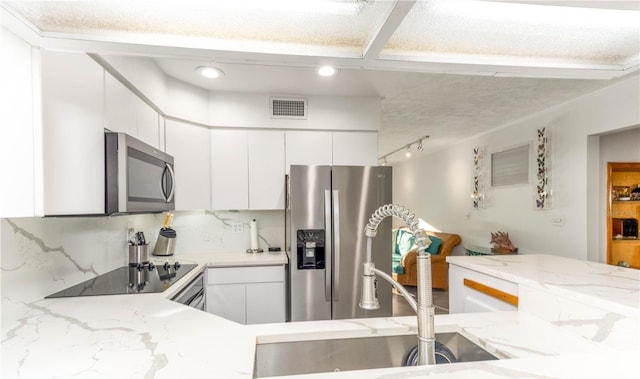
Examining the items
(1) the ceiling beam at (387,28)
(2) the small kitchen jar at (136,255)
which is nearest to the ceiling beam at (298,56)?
(1) the ceiling beam at (387,28)

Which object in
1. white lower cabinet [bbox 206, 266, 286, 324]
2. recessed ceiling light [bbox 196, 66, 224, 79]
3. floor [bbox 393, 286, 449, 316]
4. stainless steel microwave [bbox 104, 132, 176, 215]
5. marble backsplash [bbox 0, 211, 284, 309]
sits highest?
recessed ceiling light [bbox 196, 66, 224, 79]

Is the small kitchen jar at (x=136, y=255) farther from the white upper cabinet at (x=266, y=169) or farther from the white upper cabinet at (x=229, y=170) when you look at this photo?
the white upper cabinet at (x=266, y=169)

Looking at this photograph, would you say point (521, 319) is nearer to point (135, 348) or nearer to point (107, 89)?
point (135, 348)

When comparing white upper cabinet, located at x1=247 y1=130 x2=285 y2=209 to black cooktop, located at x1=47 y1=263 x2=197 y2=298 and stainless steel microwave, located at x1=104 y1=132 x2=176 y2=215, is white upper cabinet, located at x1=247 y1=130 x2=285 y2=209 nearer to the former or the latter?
black cooktop, located at x1=47 y1=263 x2=197 y2=298

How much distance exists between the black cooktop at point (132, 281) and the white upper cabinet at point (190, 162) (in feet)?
2.07

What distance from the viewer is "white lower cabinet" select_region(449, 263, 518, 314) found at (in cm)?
139

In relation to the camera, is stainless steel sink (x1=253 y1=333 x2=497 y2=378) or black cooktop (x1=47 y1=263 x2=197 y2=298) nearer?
stainless steel sink (x1=253 y1=333 x2=497 y2=378)

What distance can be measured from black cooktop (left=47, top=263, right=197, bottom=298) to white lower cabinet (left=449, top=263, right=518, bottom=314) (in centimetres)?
174

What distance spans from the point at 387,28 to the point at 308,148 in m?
2.08

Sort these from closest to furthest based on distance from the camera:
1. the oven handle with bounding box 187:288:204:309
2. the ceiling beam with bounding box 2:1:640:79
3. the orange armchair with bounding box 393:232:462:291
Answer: the ceiling beam with bounding box 2:1:640:79
the oven handle with bounding box 187:288:204:309
the orange armchair with bounding box 393:232:462:291

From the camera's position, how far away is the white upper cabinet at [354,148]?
296cm

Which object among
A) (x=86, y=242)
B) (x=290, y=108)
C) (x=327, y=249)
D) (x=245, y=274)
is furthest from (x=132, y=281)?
(x=290, y=108)

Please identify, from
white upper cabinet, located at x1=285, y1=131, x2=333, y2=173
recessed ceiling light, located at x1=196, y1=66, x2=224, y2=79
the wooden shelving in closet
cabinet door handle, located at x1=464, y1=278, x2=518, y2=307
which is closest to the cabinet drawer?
white upper cabinet, located at x1=285, y1=131, x2=333, y2=173

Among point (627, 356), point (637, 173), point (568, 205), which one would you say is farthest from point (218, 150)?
point (637, 173)
